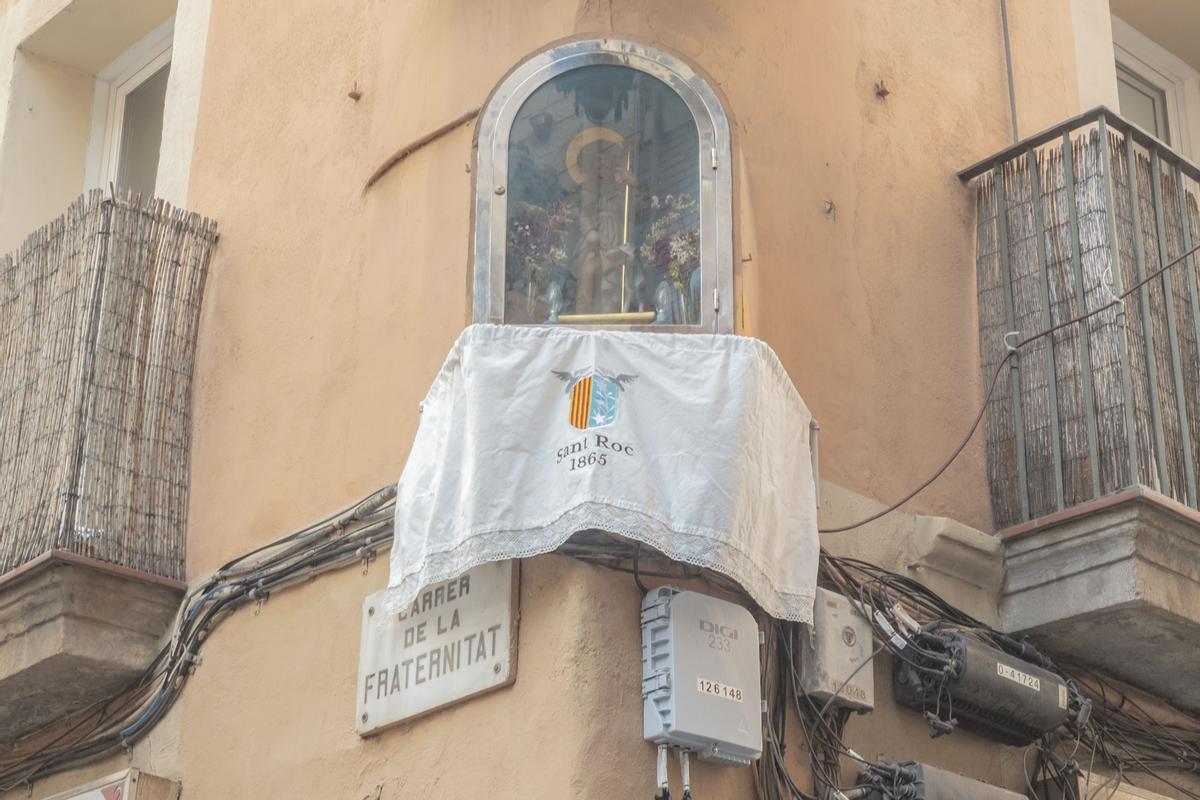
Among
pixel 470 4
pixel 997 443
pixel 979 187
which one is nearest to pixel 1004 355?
pixel 997 443

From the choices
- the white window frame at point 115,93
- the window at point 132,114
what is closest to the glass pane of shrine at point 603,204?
the window at point 132,114

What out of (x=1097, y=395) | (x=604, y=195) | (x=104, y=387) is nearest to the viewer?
(x=604, y=195)

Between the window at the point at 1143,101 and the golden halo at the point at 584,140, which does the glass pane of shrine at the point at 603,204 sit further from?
the window at the point at 1143,101

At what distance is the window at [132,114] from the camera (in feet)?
34.8

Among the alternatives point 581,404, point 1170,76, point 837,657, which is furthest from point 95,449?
point 1170,76

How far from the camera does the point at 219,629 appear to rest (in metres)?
7.66

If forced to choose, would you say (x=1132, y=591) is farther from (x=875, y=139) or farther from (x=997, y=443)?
(x=875, y=139)

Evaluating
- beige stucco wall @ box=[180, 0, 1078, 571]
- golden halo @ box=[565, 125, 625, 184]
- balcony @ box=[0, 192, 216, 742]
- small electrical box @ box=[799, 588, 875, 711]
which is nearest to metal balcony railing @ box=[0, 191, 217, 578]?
balcony @ box=[0, 192, 216, 742]

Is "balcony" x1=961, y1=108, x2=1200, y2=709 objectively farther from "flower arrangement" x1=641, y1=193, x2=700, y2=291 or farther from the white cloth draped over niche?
"flower arrangement" x1=641, y1=193, x2=700, y2=291

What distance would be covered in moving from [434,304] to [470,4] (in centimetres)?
129

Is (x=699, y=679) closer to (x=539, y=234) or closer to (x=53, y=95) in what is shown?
(x=539, y=234)

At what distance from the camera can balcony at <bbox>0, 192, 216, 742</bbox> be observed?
7711 millimetres

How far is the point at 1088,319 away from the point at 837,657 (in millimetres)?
1854

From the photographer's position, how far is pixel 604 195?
7.07m
